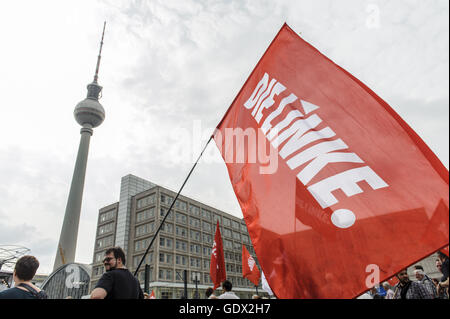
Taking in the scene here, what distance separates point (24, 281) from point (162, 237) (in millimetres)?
49126

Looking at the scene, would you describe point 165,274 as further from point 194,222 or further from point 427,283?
point 427,283

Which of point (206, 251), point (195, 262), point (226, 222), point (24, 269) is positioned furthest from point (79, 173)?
point (24, 269)

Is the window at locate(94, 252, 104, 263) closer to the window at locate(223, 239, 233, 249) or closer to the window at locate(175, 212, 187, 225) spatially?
the window at locate(175, 212, 187, 225)

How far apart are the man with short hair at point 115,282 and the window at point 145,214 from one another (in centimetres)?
5118

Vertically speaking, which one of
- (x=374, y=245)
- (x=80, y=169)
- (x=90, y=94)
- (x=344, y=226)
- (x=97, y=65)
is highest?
(x=97, y=65)

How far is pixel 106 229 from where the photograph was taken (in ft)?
193

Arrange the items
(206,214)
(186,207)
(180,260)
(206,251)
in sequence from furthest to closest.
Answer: (206,214) < (206,251) < (186,207) < (180,260)

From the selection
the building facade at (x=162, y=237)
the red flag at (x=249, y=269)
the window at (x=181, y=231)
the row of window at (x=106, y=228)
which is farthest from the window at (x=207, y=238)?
the red flag at (x=249, y=269)

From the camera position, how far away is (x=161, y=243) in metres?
49.4

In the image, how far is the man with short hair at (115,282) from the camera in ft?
9.47
